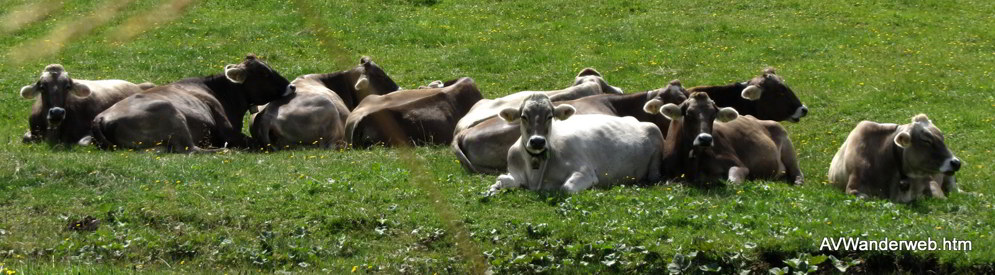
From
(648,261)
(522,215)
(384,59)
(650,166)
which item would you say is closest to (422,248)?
(522,215)

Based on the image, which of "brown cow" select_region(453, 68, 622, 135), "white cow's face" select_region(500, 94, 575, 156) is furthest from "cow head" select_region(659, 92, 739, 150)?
"brown cow" select_region(453, 68, 622, 135)

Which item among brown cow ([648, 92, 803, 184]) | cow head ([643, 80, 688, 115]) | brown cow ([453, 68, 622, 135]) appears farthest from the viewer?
brown cow ([453, 68, 622, 135])

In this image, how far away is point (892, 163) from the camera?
12.6 metres

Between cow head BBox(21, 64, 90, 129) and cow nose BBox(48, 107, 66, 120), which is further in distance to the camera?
cow head BBox(21, 64, 90, 129)

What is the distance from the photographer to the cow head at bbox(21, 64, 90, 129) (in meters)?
16.9

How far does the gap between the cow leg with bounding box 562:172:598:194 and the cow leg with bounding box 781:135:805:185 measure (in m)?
2.88

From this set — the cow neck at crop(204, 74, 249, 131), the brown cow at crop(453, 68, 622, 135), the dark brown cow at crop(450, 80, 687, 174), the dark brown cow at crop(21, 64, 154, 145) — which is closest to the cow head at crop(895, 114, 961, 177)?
the dark brown cow at crop(450, 80, 687, 174)

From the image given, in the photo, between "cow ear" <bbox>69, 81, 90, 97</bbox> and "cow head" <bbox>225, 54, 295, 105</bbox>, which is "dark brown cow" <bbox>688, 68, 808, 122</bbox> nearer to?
"cow head" <bbox>225, 54, 295, 105</bbox>

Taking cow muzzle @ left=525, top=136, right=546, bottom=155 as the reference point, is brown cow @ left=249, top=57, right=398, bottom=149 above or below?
below

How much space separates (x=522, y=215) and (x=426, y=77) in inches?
544

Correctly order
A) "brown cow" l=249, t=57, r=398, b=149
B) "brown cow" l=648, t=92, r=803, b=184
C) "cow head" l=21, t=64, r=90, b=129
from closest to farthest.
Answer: "brown cow" l=648, t=92, r=803, b=184
"cow head" l=21, t=64, r=90, b=129
"brown cow" l=249, t=57, r=398, b=149

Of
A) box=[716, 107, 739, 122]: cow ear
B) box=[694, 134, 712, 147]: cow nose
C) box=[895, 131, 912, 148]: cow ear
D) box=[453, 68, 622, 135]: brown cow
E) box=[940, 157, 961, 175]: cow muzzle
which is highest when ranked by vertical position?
box=[895, 131, 912, 148]: cow ear

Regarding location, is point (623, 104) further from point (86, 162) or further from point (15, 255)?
point (15, 255)

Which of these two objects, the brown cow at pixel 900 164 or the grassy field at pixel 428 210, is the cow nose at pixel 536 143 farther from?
the brown cow at pixel 900 164
